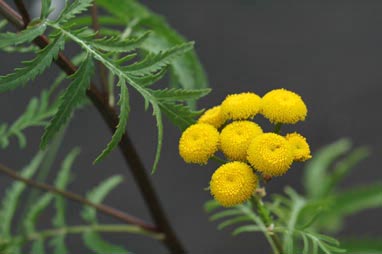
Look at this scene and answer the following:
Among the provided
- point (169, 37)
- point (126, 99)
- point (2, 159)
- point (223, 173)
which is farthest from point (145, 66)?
point (2, 159)

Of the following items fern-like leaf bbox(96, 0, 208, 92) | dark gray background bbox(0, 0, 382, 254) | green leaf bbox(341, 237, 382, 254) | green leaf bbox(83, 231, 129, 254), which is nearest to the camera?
fern-like leaf bbox(96, 0, 208, 92)

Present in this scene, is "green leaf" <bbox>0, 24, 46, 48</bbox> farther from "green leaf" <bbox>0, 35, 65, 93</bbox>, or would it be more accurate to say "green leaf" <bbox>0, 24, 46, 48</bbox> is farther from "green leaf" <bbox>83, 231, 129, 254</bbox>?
"green leaf" <bbox>83, 231, 129, 254</bbox>

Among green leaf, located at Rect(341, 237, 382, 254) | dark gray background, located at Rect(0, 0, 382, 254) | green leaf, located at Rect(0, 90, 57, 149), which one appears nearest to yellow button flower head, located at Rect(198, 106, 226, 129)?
green leaf, located at Rect(0, 90, 57, 149)

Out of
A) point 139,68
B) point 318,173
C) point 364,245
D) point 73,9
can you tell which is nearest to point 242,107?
point 139,68

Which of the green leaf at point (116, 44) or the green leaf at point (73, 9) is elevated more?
the green leaf at point (73, 9)

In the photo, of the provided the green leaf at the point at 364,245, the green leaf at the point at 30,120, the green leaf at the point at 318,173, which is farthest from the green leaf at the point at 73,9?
the green leaf at the point at 318,173

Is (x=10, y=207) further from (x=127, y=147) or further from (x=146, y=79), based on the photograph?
(x=146, y=79)

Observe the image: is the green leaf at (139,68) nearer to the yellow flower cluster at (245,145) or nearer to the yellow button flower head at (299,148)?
the yellow flower cluster at (245,145)
